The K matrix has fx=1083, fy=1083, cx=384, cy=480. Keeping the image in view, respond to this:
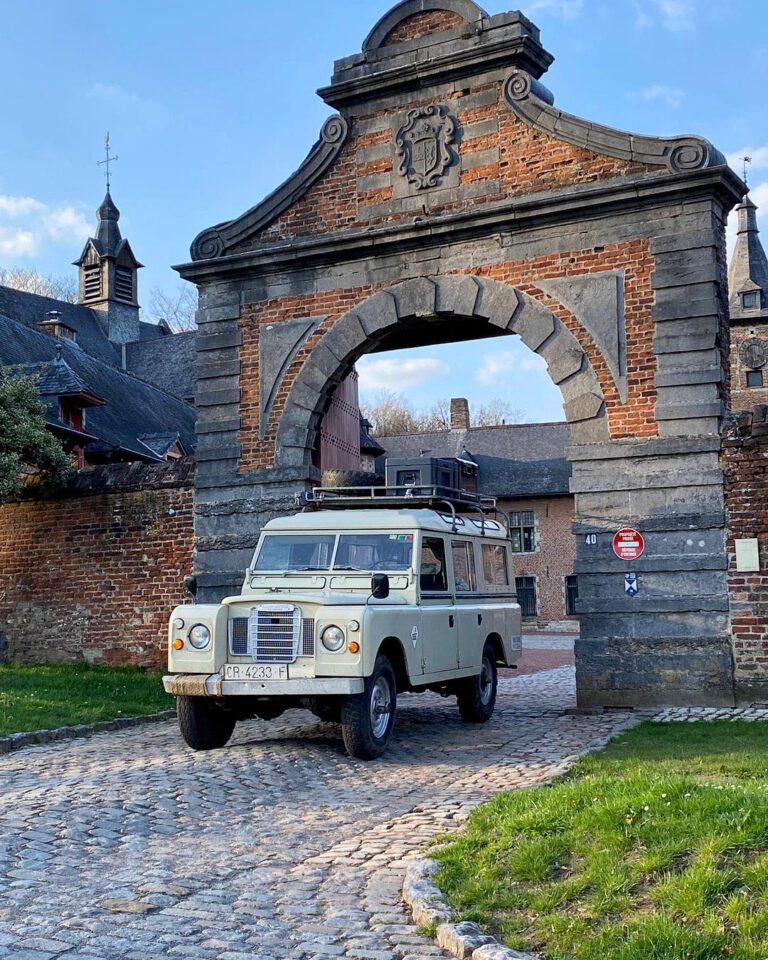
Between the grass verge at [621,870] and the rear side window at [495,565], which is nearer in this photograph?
the grass verge at [621,870]

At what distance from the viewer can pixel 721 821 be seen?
16.9 ft

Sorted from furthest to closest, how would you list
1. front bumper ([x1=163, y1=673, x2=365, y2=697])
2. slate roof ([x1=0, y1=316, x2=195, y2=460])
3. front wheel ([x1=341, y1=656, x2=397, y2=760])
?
slate roof ([x1=0, y1=316, x2=195, y2=460]) → front wheel ([x1=341, y1=656, x2=397, y2=760]) → front bumper ([x1=163, y1=673, x2=365, y2=697])

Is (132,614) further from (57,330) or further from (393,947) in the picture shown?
(57,330)

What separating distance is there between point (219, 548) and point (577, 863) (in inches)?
415

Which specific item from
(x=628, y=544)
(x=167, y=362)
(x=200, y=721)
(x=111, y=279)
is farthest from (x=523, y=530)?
(x=200, y=721)

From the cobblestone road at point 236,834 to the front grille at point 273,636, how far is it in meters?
0.88

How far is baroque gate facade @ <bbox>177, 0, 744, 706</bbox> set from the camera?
12672mm

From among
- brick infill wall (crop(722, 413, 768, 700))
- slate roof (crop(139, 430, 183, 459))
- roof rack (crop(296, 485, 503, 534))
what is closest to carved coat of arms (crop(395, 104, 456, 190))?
roof rack (crop(296, 485, 503, 534))

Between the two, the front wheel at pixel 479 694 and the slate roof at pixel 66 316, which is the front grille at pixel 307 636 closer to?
the front wheel at pixel 479 694

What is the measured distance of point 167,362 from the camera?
44.7 metres

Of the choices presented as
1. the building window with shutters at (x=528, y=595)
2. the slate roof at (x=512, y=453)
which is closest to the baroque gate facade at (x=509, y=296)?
the slate roof at (x=512, y=453)

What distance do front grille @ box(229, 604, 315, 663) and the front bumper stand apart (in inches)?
9.8

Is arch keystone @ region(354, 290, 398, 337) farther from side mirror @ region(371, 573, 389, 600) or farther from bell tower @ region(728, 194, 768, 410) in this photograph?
bell tower @ region(728, 194, 768, 410)

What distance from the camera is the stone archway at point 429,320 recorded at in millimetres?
13383
